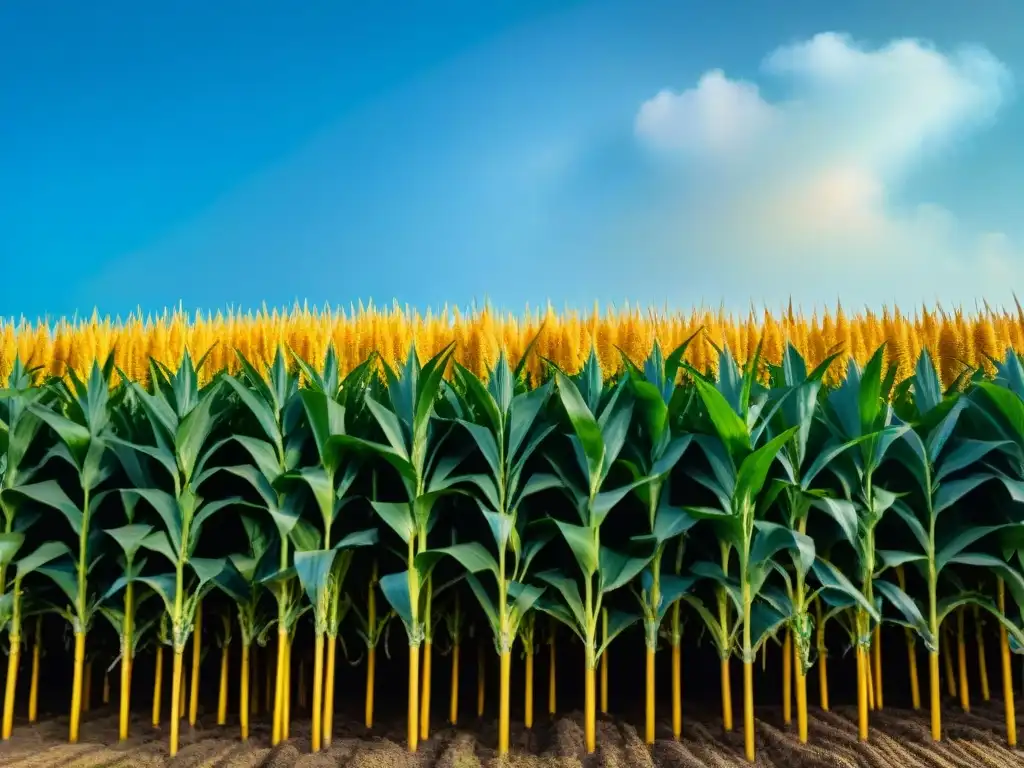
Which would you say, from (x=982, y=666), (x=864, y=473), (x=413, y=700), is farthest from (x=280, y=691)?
(x=982, y=666)

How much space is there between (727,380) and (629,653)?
1253 millimetres

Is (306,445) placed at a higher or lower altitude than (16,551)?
higher

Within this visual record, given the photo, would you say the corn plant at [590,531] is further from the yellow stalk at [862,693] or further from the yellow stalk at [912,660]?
the yellow stalk at [912,660]

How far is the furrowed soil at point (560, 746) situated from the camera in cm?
248

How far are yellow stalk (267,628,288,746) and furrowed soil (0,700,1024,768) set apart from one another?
44mm

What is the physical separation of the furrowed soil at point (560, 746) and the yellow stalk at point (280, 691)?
4 centimetres

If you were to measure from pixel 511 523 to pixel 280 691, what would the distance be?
0.96 meters

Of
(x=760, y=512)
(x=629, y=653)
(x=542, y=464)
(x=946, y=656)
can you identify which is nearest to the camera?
(x=760, y=512)

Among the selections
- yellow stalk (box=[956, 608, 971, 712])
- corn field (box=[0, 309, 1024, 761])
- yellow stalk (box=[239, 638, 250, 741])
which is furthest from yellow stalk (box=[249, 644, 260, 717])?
yellow stalk (box=[956, 608, 971, 712])

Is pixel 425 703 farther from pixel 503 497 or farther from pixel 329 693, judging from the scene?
pixel 503 497

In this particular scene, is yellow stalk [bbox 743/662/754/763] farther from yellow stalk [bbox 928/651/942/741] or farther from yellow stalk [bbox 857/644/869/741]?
yellow stalk [bbox 928/651/942/741]

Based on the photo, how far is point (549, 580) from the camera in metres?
2.52

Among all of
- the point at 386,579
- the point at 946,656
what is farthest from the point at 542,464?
the point at 946,656

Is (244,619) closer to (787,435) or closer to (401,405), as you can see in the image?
(401,405)
